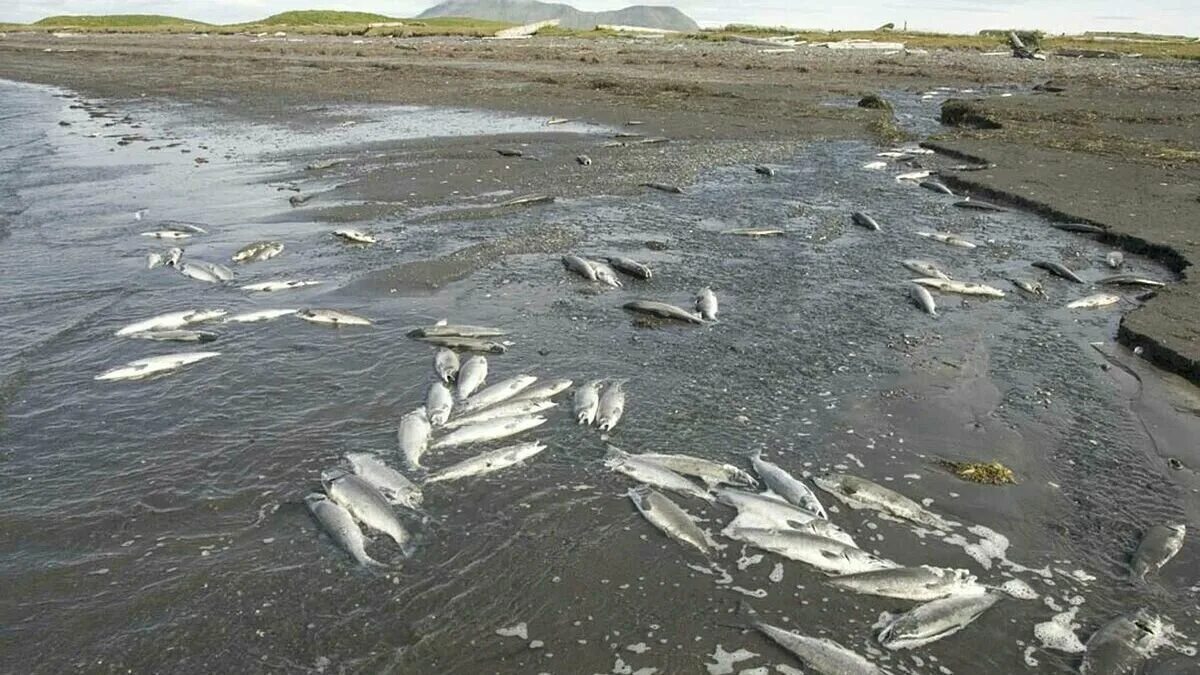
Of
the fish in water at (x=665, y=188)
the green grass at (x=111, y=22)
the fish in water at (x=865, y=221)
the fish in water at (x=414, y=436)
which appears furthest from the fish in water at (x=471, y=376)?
the green grass at (x=111, y=22)

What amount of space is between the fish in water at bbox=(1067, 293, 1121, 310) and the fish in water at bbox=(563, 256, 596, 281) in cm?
568

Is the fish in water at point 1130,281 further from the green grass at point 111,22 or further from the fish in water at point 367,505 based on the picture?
the green grass at point 111,22

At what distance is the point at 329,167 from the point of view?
17.8 metres

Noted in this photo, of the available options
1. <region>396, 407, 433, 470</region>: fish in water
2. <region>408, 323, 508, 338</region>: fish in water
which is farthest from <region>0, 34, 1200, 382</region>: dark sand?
<region>396, 407, 433, 470</region>: fish in water

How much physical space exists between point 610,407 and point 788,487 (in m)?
1.79

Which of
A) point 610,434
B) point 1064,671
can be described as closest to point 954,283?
point 610,434

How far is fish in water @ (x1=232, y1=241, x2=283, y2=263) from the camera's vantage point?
1098 centimetres

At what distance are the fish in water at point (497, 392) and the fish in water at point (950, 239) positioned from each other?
294 inches

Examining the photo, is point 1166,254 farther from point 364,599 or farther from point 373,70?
point 373,70

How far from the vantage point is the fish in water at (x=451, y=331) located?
27.6 ft

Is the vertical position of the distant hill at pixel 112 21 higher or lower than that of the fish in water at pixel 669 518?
higher

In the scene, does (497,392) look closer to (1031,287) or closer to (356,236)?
(356,236)

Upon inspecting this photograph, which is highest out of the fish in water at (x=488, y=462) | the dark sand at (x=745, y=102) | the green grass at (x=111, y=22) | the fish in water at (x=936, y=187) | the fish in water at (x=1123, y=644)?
the green grass at (x=111, y=22)

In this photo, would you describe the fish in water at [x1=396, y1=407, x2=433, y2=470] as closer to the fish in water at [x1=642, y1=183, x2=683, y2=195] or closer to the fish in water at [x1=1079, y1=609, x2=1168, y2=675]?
the fish in water at [x1=1079, y1=609, x2=1168, y2=675]
